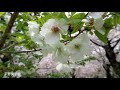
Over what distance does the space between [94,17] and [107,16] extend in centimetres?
10

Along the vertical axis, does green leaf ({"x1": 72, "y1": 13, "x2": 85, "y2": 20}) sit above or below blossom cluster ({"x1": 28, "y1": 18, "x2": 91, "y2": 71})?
above

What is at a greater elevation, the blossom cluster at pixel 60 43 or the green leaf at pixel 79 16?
the green leaf at pixel 79 16

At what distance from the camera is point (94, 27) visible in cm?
80
